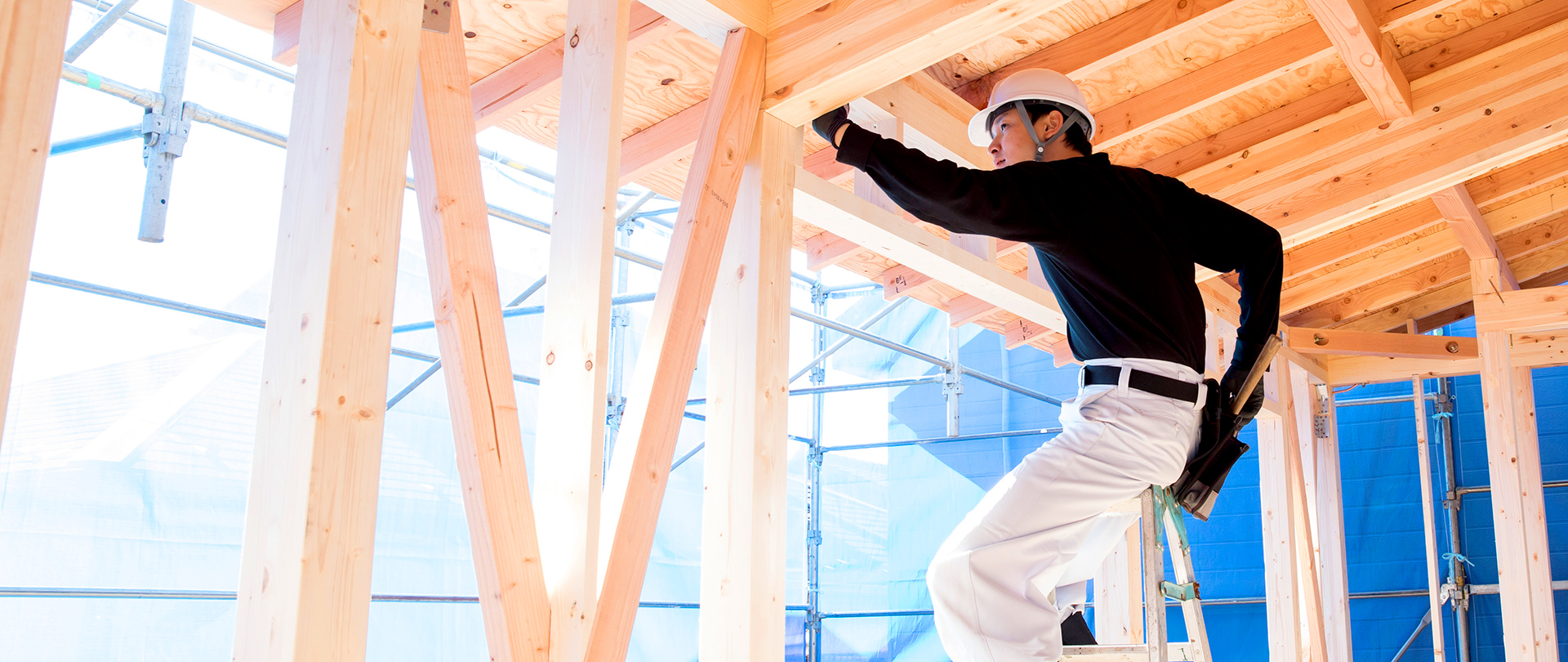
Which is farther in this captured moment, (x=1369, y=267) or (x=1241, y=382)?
(x=1369, y=267)

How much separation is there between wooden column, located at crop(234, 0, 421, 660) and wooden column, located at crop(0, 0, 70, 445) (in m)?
0.37

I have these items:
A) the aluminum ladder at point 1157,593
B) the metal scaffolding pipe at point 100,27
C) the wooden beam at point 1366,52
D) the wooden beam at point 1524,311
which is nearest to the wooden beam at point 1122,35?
the wooden beam at point 1366,52

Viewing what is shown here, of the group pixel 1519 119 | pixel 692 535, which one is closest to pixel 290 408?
pixel 1519 119

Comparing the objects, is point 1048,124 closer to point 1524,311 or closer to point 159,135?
point 1524,311

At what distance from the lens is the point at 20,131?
4.09ft

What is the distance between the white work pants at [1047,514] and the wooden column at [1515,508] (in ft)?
11.6

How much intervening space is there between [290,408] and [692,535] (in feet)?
26.1

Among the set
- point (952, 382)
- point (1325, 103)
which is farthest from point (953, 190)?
point (952, 382)

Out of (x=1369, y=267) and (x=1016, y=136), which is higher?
(x=1369, y=267)

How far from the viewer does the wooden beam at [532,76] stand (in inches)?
116

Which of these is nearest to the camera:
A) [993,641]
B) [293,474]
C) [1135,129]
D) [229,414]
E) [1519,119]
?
[293,474]

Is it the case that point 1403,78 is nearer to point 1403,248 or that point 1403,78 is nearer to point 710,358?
point 1403,248

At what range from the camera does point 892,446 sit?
36.0 feet

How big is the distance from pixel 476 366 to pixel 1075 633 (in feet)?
5.29
